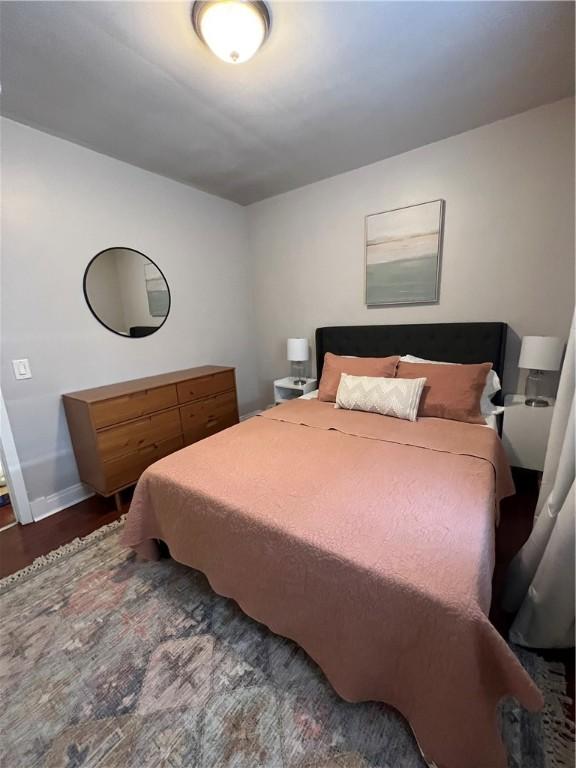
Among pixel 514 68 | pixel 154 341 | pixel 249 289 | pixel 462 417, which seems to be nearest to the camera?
pixel 514 68

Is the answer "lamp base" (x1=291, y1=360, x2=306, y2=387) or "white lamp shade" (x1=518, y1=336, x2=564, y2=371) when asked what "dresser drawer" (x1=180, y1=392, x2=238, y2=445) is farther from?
"white lamp shade" (x1=518, y1=336, x2=564, y2=371)

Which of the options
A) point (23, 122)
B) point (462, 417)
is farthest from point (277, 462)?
point (23, 122)

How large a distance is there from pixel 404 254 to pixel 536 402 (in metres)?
1.50

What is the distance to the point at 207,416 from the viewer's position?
2.78 meters

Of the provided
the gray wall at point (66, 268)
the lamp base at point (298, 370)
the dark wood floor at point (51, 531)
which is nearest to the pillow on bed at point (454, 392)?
the lamp base at point (298, 370)

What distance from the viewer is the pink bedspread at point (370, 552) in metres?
0.79

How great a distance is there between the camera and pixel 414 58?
1525 millimetres

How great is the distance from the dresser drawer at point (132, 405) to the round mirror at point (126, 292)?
2.01 ft

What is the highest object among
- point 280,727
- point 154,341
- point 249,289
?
point 249,289

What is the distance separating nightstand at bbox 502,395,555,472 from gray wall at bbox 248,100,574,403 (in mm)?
361

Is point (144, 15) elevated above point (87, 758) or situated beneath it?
elevated above

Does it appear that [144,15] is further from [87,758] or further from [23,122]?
[87,758]

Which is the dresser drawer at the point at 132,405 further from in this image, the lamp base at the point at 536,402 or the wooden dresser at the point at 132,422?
the lamp base at the point at 536,402

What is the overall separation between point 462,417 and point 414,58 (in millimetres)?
1964
